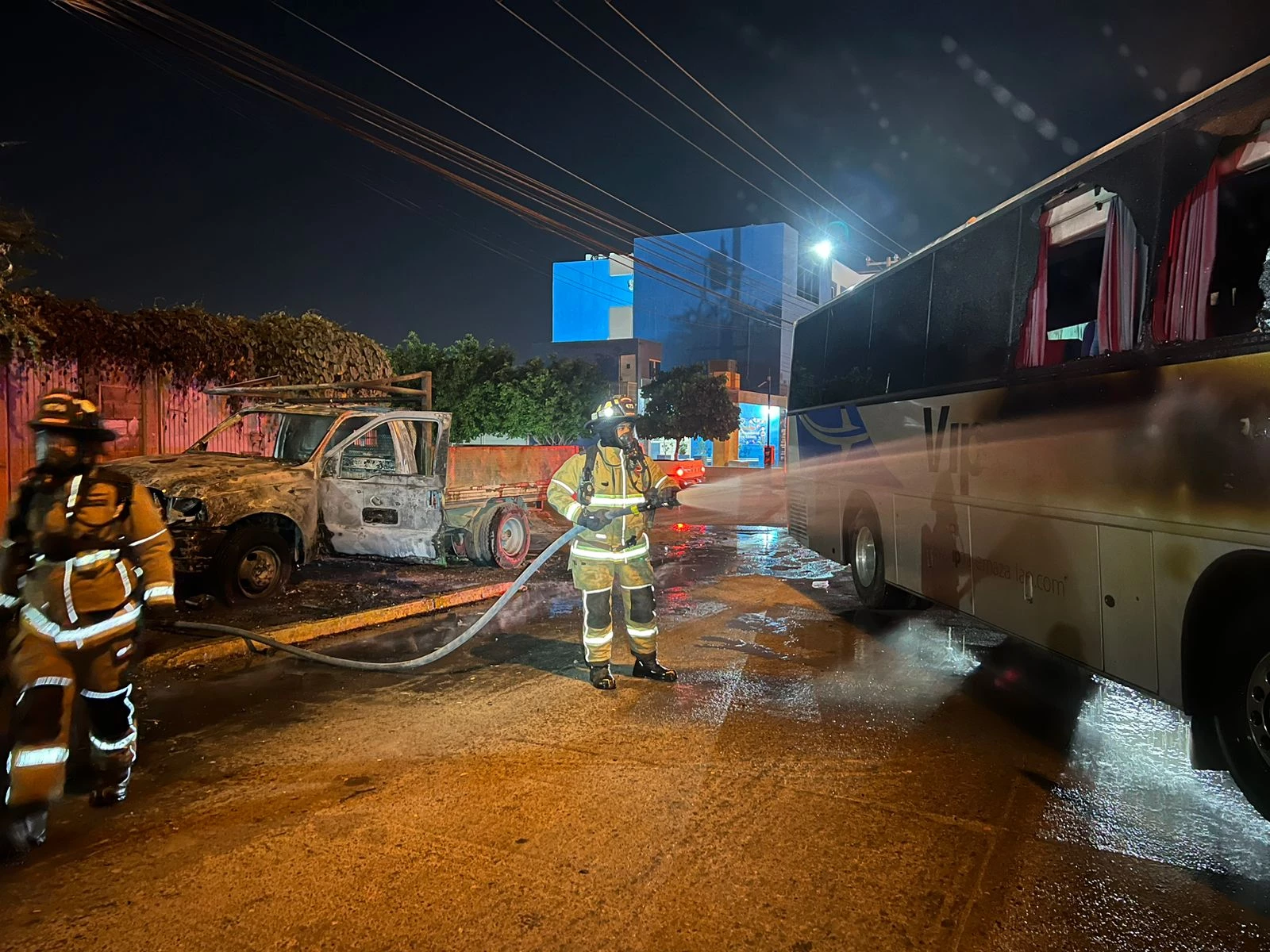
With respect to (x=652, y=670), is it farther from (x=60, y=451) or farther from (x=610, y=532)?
(x=60, y=451)

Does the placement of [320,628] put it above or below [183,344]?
below

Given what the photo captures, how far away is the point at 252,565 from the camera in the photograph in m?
8.66

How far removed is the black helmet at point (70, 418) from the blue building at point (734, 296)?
58.7 m

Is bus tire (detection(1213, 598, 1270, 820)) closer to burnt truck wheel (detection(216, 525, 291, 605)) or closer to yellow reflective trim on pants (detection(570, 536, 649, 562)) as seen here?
yellow reflective trim on pants (detection(570, 536, 649, 562))

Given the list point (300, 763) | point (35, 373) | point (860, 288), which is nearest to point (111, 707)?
point (300, 763)

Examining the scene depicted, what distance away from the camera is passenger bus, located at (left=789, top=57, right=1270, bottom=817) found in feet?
13.2

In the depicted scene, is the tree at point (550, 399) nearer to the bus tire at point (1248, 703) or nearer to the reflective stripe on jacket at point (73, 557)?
the reflective stripe on jacket at point (73, 557)

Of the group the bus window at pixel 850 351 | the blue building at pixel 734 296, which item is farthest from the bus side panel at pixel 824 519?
the blue building at pixel 734 296

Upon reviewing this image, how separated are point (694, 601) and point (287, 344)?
9.35m

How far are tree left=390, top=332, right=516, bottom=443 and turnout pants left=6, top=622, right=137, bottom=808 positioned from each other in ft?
91.1

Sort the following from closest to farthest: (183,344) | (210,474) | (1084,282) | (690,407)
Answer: (1084,282)
(210,474)
(183,344)
(690,407)

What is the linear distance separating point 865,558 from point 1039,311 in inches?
157

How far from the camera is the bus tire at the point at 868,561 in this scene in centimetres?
886

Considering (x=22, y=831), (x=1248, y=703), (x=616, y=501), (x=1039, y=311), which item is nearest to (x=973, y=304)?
(x=1039, y=311)
